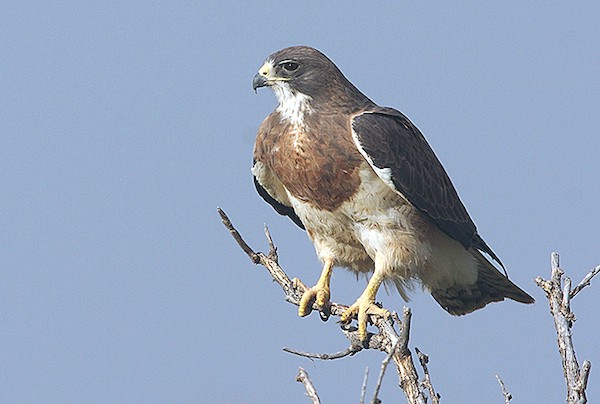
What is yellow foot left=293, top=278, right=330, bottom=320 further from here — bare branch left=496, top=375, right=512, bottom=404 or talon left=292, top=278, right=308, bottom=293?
bare branch left=496, top=375, right=512, bottom=404

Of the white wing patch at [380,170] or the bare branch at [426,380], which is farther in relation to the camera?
the white wing patch at [380,170]

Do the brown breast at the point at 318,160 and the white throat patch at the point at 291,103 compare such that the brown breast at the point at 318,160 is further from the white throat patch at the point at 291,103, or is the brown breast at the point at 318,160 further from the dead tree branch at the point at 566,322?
the dead tree branch at the point at 566,322

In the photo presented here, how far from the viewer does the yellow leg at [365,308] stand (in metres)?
5.09

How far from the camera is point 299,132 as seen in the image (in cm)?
551

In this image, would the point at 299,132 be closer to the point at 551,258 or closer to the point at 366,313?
the point at 366,313

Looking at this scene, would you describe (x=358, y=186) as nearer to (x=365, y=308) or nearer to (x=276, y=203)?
(x=365, y=308)

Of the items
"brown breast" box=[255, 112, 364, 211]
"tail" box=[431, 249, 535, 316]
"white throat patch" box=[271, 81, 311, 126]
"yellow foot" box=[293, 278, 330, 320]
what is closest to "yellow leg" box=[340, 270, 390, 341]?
"yellow foot" box=[293, 278, 330, 320]

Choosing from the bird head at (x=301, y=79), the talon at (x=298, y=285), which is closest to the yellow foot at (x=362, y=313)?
the talon at (x=298, y=285)

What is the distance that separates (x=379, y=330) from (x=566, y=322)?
1.19 m

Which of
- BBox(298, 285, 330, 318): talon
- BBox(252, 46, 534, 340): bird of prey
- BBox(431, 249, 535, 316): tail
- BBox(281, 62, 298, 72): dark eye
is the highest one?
BBox(281, 62, 298, 72): dark eye

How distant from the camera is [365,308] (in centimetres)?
524

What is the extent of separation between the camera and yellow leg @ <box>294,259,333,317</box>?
554cm

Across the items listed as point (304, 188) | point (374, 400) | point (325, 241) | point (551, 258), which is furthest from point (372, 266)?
point (374, 400)

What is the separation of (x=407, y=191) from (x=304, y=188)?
0.58 meters
